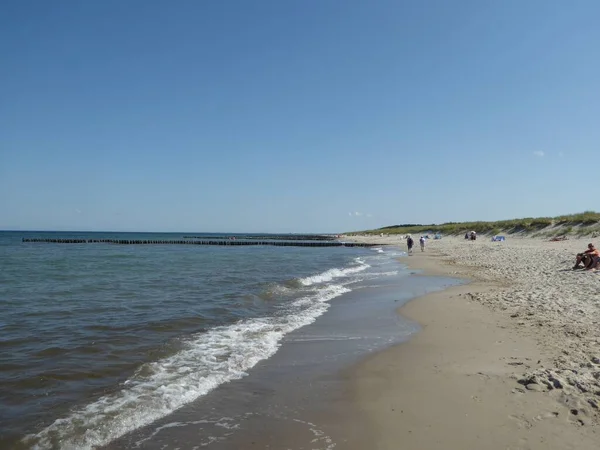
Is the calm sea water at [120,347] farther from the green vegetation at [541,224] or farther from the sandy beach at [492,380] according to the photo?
the green vegetation at [541,224]

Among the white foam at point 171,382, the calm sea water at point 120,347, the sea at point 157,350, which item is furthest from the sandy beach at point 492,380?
the calm sea water at point 120,347

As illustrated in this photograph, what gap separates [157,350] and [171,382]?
6.10 ft

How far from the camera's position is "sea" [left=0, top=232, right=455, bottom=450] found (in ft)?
15.9

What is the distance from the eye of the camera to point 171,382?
6234 mm

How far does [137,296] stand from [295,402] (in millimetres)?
10466

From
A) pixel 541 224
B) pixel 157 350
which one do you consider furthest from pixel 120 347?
pixel 541 224

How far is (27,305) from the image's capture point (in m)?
12.3

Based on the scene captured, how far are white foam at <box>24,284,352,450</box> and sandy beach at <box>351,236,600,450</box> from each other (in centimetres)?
228

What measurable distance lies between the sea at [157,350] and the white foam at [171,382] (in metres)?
0.02

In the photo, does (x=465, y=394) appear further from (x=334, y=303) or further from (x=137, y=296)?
(x=137, y=296)

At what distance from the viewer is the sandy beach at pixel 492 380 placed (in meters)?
4.22

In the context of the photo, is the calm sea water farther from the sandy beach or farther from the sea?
the sandy beach

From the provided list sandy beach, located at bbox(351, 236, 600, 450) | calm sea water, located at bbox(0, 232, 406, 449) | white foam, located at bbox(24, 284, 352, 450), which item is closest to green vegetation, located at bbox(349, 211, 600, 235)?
sandy beach, located at bbox(351, 236, 600, 450)

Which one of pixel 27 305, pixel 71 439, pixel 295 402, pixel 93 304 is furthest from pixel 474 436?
pixel 27 305
